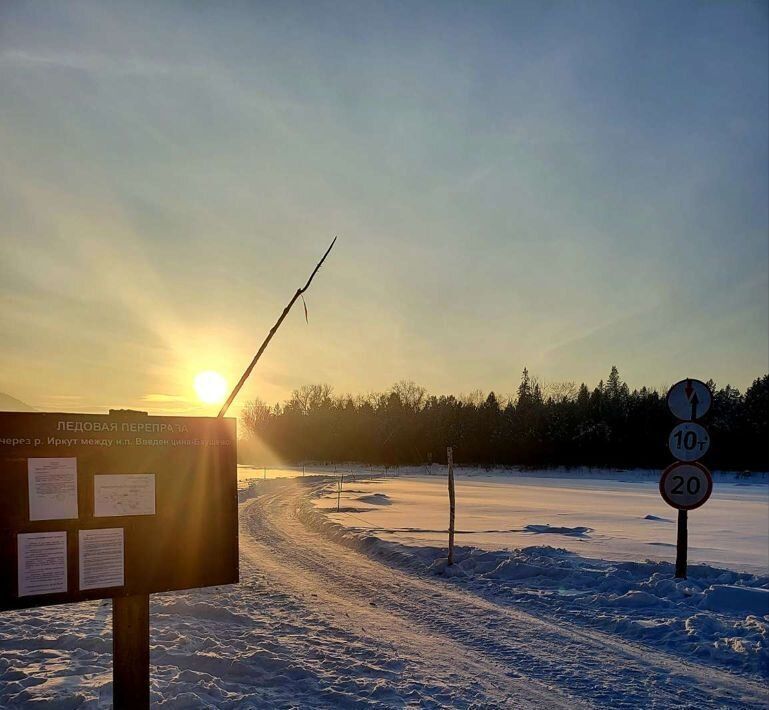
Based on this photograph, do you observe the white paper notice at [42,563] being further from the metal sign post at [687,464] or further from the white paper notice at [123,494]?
the metal sign post at [687,464]

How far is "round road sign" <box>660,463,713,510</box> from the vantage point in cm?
944

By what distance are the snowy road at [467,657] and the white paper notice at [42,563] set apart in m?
2.70

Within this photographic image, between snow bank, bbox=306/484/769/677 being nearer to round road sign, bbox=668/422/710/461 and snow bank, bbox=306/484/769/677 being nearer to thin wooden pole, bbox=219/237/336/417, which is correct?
round road sign, bbox=668/422/710/461

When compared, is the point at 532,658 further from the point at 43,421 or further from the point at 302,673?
the point at 43,421

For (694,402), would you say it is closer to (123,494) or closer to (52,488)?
(123,494)

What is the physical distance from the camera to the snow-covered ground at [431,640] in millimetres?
5422

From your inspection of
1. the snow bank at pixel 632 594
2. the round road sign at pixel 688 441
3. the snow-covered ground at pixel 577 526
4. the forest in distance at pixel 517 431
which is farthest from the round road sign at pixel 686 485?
A: the forest in distance at pixel 517 431

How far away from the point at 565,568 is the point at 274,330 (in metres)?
7.17

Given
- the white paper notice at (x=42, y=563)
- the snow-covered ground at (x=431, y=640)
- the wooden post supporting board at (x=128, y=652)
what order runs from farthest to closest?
the snow-covered ground at (x=431, y=640) → the wooden post supporting board at (x=128, y=652) → the white paper notice at (x=42, y=563)

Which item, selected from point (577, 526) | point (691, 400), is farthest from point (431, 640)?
point (577, 526)

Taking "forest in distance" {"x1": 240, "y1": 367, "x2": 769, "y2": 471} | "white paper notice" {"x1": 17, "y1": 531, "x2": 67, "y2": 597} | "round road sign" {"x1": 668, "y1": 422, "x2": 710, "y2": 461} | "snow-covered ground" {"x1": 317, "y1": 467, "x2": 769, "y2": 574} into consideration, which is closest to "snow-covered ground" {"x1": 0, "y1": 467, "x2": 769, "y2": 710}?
"white paper notice" {"x1": 17, "y1": 531, "x2": 67, "y2": 597}

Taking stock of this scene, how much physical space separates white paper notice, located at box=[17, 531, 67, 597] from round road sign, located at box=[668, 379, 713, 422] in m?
8.99

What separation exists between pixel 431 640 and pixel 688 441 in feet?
17.4

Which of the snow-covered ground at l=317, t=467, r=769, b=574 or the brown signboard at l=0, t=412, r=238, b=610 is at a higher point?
the brown signboard at l=0, t=412, r=238, b=610
